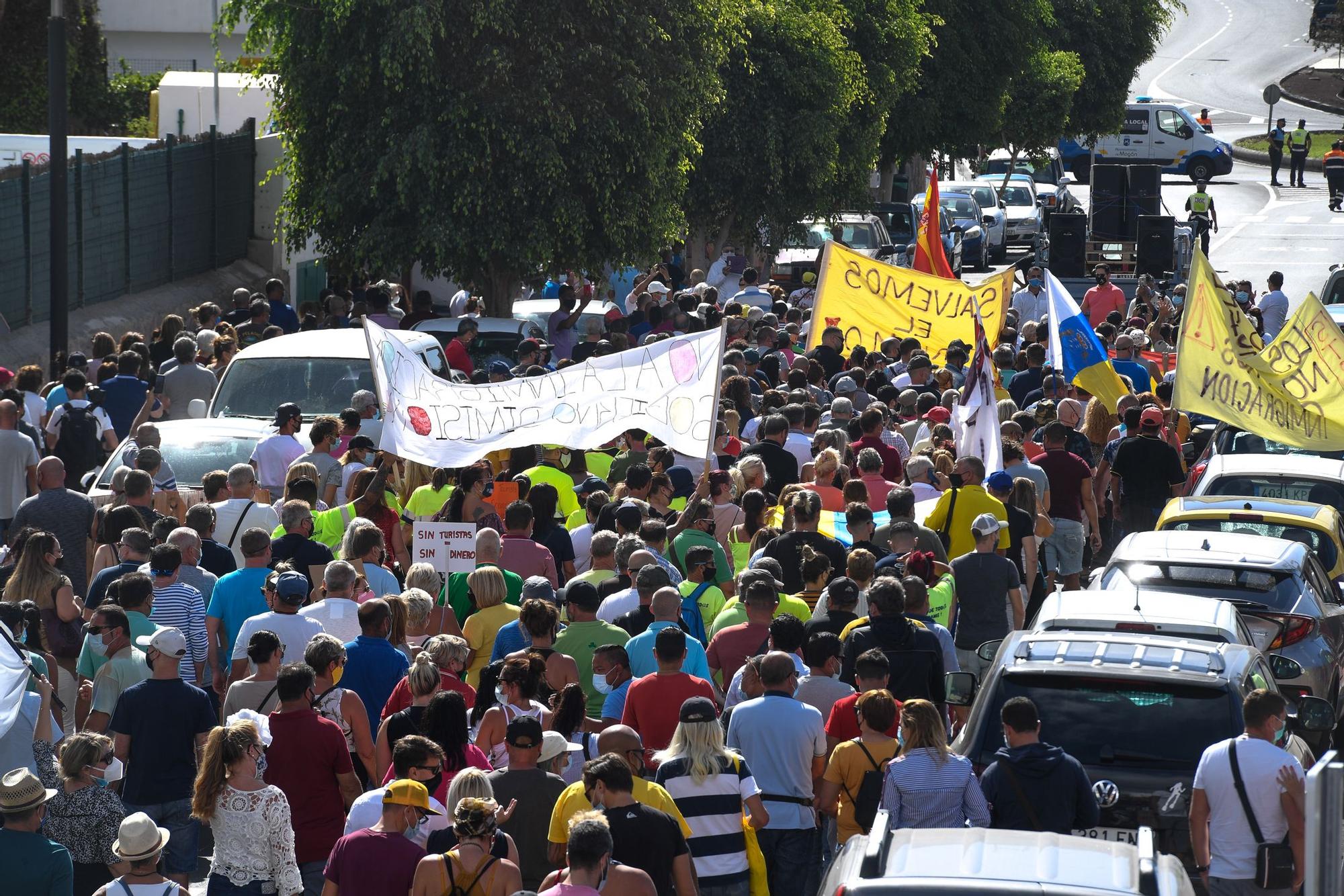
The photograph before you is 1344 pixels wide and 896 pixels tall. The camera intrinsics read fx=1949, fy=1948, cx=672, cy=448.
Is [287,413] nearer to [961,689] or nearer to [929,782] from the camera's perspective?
[961,689]

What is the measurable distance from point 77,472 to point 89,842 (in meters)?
7.90

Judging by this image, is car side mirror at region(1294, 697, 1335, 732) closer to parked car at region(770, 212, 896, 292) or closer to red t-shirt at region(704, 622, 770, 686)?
red t-shirt at region(704, 622, 770, 686)

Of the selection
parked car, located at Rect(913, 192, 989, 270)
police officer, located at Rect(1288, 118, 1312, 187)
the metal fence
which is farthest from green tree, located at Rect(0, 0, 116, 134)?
police officer, located at Rect(1288, 118, 1312, 187)

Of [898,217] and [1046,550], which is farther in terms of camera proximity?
[898,217]

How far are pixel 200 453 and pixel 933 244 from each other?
27.8 ft

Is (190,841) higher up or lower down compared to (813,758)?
lower down

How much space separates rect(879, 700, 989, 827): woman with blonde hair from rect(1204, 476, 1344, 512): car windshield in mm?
6095

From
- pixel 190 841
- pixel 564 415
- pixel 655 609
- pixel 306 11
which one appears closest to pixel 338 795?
pixel 190 841

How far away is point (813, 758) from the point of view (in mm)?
8117

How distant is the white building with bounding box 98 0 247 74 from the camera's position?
50.1 m

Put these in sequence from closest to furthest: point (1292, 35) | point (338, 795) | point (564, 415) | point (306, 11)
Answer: point (338, 795) → point (564, 415) → point (306, 11) → point (1292, 35)

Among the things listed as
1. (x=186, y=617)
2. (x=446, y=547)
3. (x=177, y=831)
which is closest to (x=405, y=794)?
(x=177, y=831)

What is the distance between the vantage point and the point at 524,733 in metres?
7.34

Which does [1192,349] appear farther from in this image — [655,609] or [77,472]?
[77,472]
